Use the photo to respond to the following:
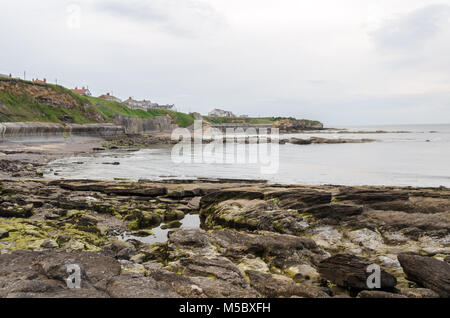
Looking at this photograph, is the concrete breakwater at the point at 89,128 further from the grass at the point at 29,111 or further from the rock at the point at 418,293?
the rock at the point at 418,293

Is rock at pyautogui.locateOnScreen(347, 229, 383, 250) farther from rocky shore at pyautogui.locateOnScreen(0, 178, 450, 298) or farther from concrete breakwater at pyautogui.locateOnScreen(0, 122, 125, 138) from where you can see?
concrete breakwater at pyautogui.locateOnScreen(0, 122, 125, 138)

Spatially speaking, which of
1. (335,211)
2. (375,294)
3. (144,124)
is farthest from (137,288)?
(144,124)

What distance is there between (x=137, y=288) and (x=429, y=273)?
678 cm

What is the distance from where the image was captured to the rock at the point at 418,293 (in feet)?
21.2

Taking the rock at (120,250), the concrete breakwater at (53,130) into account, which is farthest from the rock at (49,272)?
the concrete breakwater at (53,130)

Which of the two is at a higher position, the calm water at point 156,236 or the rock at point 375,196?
the rock at point 375,196

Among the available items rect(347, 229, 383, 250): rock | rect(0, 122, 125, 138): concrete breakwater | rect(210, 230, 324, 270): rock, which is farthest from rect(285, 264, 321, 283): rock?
rect(0, 122, 125, 138): concrete breakwater

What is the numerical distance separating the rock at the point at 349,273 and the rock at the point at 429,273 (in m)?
0.95

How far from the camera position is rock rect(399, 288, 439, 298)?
21.2 feet

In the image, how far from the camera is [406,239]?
1064 centimetres

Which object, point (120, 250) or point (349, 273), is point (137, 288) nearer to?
point (120, 250)

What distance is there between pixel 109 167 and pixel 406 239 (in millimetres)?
30375

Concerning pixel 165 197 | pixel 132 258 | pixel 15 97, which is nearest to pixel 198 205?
pixel 165 197
